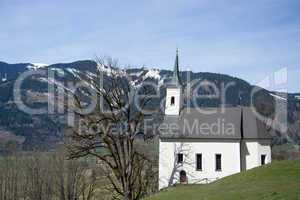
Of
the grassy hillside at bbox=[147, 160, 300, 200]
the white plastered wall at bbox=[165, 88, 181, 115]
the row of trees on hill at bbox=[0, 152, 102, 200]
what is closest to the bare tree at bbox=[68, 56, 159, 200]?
the grassy hillside at bbox=[147, 160, 300, 200]

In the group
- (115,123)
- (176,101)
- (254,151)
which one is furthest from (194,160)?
(115,123)

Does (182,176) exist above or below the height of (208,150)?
below

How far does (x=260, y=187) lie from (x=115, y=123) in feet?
50.2

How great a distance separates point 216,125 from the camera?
54.2 m

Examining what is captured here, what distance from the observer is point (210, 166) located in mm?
52688

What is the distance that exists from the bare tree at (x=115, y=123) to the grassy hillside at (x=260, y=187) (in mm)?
8184

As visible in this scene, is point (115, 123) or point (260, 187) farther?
point (115, 123)

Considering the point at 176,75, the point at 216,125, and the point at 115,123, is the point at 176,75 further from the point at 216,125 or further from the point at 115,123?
the point at 115,123

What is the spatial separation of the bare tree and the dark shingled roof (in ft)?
49.0

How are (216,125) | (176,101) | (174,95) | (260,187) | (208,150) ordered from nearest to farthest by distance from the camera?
(260,187)
(208,150)
(216,125)
(176,101)
(174,95)

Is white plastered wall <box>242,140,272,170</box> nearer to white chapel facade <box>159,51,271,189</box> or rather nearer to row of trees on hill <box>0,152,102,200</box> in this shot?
white chapel facade <box>159,51,271,189</box>

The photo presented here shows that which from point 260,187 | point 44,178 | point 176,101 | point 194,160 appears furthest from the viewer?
point 44,178

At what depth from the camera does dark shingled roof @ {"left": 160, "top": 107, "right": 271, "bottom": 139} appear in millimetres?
53312

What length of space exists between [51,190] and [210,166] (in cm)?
3000
